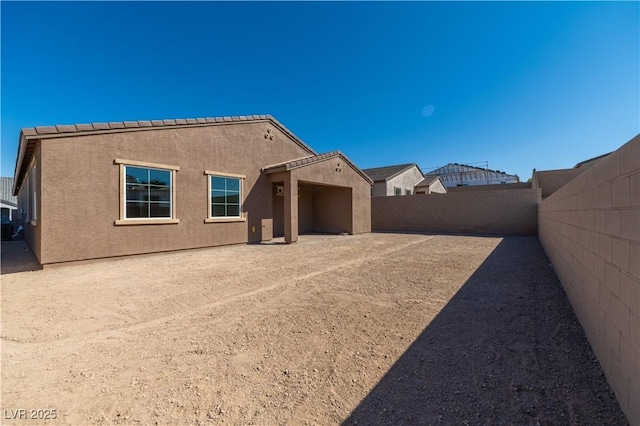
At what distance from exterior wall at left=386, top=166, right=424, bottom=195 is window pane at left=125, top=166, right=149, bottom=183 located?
1864cm

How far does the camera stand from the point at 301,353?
289 cm


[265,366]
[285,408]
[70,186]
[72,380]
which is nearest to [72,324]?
[72,380]

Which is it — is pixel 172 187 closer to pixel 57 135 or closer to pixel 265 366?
pixel 57 135

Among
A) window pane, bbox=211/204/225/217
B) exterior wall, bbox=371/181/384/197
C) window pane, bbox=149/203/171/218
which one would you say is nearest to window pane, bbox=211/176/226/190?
window pane, bbox=211/204/225/217

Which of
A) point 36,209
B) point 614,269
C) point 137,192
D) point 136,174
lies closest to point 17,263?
point 36,209

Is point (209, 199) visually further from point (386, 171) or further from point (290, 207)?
point (386, 171)

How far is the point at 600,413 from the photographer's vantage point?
6.40ft

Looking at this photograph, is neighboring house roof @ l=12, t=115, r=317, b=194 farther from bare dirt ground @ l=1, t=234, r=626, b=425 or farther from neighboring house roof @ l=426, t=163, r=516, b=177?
neighboring house roof @ l=426, t=163, r=516, b=177

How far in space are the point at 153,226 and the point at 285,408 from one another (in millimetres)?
8570

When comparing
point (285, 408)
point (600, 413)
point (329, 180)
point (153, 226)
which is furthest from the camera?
point (329, 180)

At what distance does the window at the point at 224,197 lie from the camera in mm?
10539

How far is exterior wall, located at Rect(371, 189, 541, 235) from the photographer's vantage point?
1502cm

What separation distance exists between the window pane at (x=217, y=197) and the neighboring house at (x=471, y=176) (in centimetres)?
3000

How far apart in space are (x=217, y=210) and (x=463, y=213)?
14047 mm
